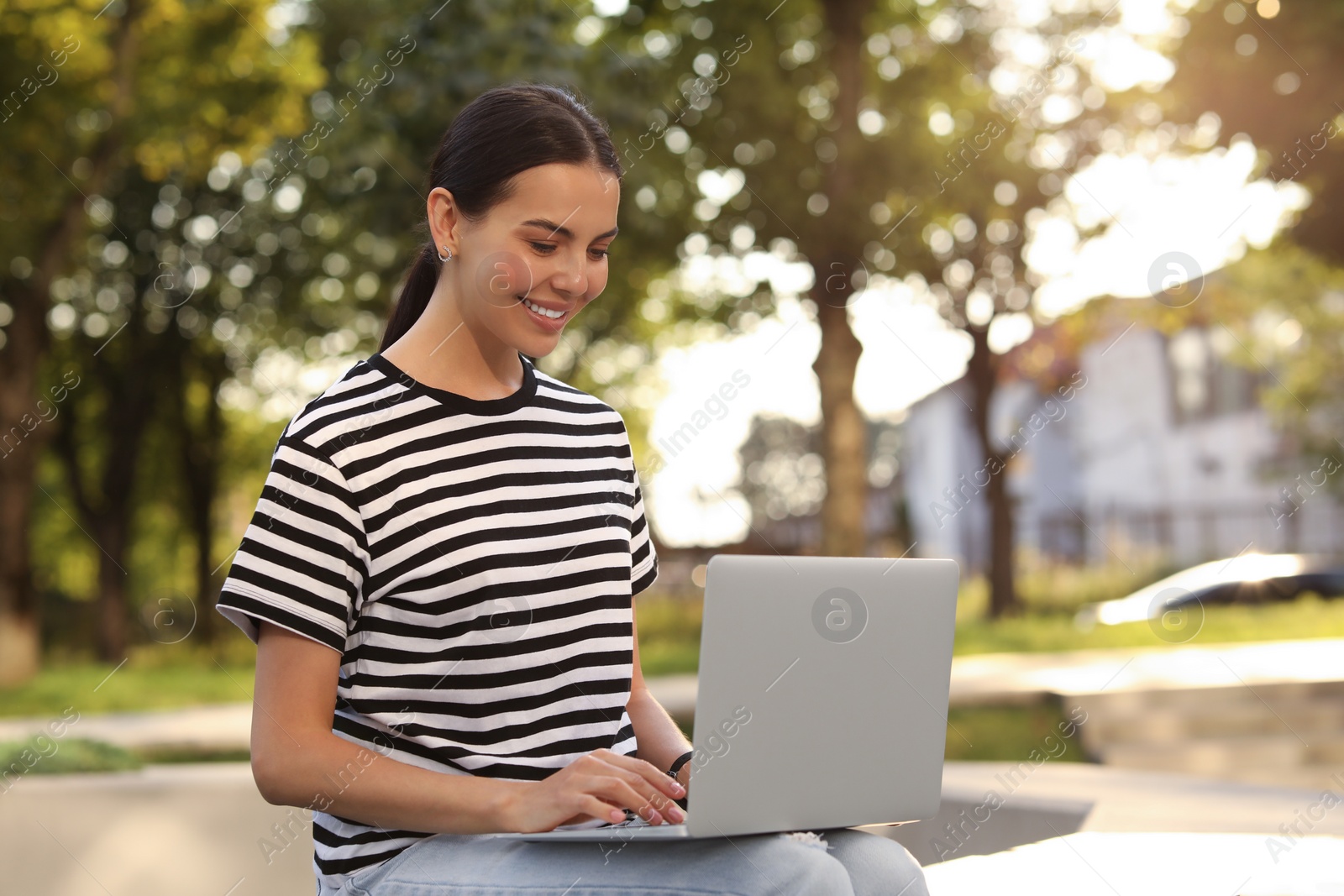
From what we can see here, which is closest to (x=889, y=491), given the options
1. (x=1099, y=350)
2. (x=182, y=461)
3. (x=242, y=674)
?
(x=1099, y=350)

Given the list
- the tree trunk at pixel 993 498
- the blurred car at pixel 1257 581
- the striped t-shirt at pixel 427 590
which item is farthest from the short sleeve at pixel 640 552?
the blurred car at pixel 1257 581

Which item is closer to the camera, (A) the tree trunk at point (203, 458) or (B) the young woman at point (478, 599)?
(B) the young woman at point (478, 599)

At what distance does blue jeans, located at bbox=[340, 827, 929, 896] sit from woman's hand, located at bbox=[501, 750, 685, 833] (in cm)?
5

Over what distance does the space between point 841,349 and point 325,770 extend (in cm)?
816

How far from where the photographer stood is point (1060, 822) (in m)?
→ 4.15

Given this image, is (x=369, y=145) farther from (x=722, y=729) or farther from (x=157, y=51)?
(x=157, y=51)

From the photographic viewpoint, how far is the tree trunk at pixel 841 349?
9562 millimetres

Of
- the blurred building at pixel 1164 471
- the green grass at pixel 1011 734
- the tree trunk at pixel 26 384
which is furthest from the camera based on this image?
the blurred building at pixel 1164 471

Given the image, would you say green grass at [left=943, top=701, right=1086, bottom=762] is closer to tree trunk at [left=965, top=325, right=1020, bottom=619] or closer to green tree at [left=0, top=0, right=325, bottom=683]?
tree trunk at [left=965, top=325, right=1020, bottom=619]

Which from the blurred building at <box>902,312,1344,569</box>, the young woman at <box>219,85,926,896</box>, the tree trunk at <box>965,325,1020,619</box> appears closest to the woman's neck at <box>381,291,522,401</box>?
the young woman at <box>219,85,926,896</box>

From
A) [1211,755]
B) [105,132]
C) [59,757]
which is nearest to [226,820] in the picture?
[59,757]

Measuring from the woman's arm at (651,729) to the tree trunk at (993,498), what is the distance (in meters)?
13.5

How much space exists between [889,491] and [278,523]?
43.8 m

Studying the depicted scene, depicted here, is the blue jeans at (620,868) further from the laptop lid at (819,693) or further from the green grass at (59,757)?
the green grass at (59,757)
